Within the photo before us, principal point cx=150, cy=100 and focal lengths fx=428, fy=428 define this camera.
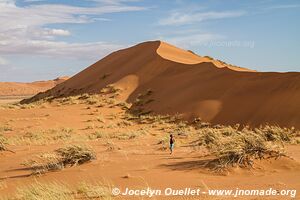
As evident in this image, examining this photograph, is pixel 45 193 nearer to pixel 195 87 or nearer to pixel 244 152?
pixel 244 152

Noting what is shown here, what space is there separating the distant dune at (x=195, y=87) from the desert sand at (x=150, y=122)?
76 mm

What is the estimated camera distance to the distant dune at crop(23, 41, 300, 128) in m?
24.2

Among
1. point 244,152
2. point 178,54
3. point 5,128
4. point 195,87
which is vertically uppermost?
point 178,54

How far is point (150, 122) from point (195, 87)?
562cm

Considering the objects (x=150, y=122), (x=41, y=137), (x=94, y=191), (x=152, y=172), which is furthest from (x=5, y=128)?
(x=94, y=191)

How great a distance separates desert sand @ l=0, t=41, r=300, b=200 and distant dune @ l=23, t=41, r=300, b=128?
0.08 metres

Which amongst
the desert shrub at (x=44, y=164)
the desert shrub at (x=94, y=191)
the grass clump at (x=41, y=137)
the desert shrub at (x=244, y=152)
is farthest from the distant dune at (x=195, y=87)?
the desert shrub at (x=94, y=191)

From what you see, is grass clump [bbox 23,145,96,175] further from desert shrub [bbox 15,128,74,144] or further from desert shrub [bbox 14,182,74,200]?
desert shrub [bbox 15,128,74,144]

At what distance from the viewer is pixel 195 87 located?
104 feet

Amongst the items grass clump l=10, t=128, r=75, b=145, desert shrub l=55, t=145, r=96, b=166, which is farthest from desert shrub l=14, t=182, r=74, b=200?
grass clump l=10, t=128, r=75, b=145

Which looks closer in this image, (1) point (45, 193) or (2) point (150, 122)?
(1) point (45, 193)

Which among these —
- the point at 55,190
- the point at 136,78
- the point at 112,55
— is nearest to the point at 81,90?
the point at 136,78

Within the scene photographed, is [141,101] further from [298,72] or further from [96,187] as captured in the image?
[96,187]

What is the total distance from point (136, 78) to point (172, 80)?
4.85 metres
